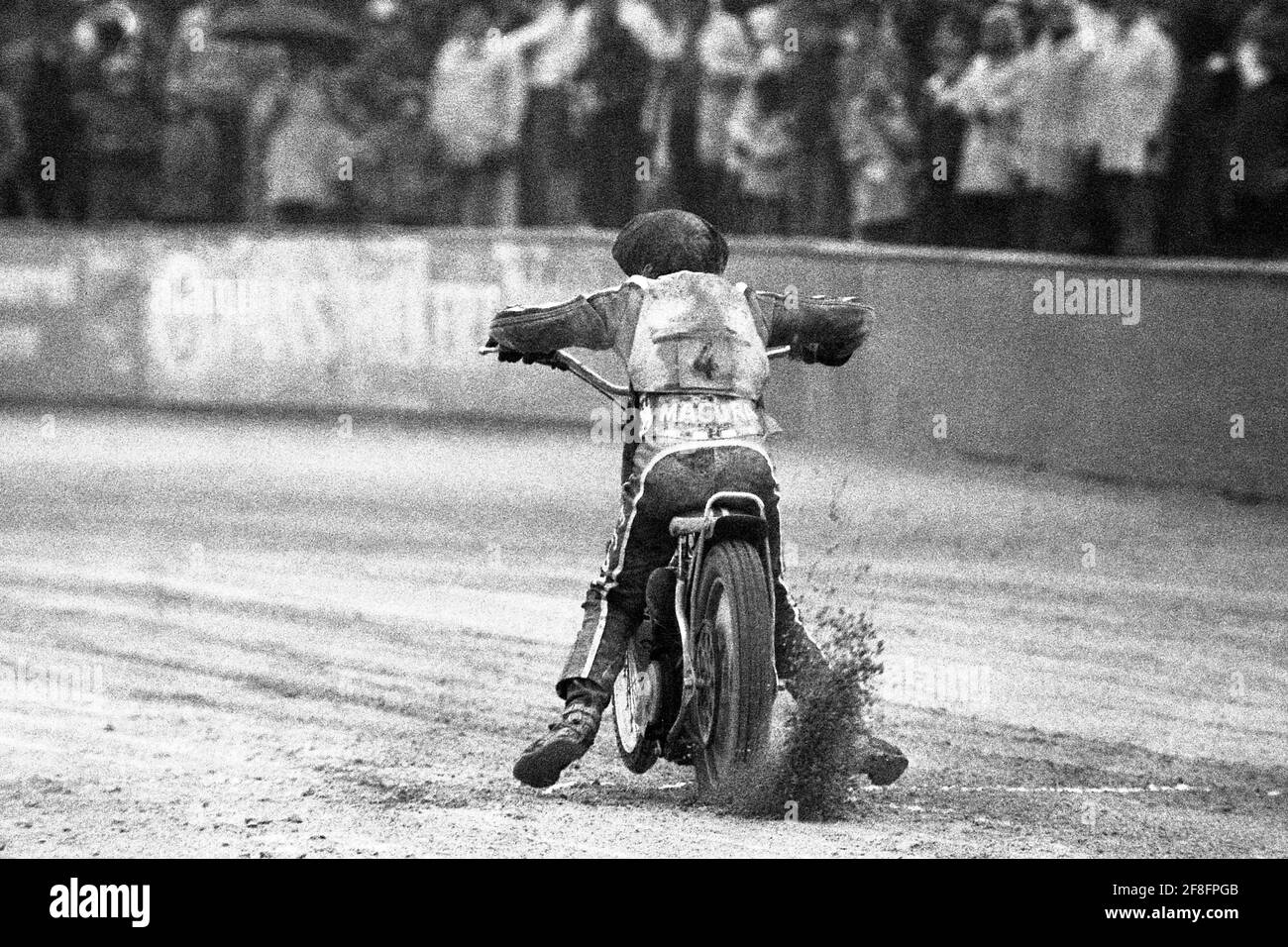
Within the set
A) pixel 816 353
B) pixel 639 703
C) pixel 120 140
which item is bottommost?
pixel 639 703

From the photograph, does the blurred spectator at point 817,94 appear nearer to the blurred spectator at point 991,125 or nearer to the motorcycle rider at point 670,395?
the blurred spectator at point 991,125

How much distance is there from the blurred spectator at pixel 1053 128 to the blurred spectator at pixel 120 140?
24.3ft

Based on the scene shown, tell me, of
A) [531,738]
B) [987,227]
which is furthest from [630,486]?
[987,227]

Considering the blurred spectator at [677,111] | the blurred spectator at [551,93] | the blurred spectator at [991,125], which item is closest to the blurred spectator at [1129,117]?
the blurred spectator at [991,125]

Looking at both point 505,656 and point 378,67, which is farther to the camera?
point 378,67

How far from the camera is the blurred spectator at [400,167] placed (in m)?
17.5

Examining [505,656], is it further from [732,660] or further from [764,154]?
[764,154]

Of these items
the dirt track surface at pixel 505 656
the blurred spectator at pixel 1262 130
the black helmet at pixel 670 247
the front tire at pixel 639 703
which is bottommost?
the dirt track surface at pixel 505 656

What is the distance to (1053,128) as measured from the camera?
1416 centimetres

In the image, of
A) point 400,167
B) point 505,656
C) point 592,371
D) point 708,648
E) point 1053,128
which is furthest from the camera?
point 400,167

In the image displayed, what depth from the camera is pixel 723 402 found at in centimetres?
655

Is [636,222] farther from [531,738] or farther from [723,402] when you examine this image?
[531,738]

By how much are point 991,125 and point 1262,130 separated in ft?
6.81

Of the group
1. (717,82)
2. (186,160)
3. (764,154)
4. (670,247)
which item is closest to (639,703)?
(670,247)
